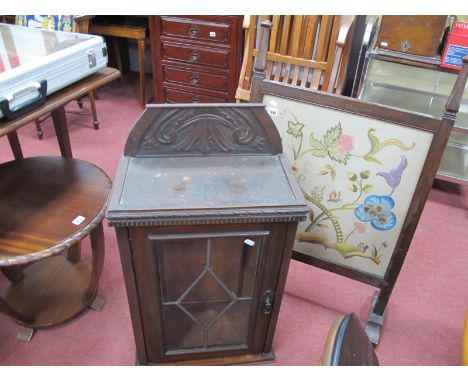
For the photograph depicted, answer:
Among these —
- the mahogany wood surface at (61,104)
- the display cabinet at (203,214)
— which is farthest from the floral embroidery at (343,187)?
the mahogany wood surface at (61,104)

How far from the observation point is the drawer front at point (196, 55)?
92.9 inches

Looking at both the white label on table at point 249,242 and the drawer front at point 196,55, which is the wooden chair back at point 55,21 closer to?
the drawer front at point 196,55

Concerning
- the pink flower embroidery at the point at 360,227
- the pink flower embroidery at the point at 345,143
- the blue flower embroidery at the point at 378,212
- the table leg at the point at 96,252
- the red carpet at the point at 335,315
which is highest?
the pink flower embroidery at the point at 345,143

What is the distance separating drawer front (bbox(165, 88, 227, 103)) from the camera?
254 cm

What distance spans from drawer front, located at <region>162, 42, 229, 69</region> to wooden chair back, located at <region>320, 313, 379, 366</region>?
6.73ft

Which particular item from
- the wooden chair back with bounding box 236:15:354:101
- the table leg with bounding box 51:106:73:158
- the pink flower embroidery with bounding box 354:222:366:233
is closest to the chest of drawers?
the wooden chair back with bounding box 236:15:354:101

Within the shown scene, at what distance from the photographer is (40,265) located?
64.8 inches

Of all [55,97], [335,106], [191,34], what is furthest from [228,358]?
[191,34]

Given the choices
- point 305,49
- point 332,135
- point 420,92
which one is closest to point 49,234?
point 332,135

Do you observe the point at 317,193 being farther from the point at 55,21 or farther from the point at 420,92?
the point at 55,21

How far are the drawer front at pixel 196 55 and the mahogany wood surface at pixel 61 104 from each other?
1122mm

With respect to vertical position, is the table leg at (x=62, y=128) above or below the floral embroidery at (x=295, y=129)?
below

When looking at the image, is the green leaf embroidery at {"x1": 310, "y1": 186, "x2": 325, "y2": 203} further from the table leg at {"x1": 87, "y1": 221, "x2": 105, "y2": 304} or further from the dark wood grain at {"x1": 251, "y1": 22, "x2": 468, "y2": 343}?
the table leg at {"x1": 87, "y1": 221, "x2": 105, "y2": 304}

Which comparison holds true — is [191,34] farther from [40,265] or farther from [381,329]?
[381,329]
